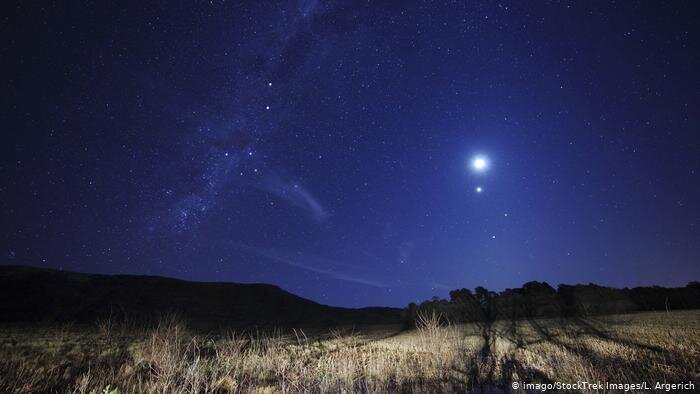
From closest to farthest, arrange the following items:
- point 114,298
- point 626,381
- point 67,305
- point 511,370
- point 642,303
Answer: point 626,381 → point 511,370 → point 642,303 → point 67,305 → point 114,298

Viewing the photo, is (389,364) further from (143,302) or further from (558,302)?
(143,302)

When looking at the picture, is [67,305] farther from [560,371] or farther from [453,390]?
[560,371]

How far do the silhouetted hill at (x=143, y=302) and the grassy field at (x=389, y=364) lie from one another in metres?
18.0

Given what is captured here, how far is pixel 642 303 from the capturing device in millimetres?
25703

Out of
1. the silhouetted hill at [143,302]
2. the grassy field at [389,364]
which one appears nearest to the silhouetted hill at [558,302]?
the grassy field at [389,364]

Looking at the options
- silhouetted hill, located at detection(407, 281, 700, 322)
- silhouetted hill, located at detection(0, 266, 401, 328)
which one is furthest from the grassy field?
silhouetted hill, located at detection(0, 266, 401, 328)

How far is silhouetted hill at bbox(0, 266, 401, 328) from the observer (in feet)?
115


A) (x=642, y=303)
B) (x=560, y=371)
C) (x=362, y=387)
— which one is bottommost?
(x=362, y=387)

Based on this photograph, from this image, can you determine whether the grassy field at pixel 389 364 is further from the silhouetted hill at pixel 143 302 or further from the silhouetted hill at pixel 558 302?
the silhouetted hill at pixel 143 302

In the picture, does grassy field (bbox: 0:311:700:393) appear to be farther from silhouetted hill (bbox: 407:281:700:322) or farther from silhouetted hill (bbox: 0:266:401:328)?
silhouetted hill (bbox: 0:266:401:328)

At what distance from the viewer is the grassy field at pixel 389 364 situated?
33.3 feet

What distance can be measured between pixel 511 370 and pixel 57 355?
18211 millimetres

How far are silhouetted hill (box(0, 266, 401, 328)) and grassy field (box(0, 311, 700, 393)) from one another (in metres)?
18.0

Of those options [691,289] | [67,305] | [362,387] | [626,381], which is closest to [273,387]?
[362,387]
